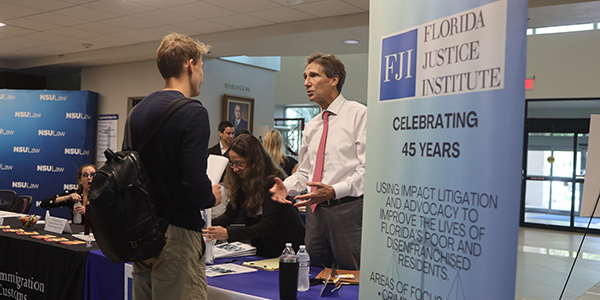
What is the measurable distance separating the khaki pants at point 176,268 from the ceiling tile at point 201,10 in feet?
13.2

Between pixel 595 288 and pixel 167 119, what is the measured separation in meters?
5.12

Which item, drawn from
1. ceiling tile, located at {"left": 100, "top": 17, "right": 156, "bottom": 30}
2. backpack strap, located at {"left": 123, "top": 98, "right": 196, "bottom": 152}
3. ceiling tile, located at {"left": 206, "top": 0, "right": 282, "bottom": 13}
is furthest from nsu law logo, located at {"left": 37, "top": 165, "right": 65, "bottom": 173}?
backpack strap, located at {"left": 123, "top": 98, "right": 196, "bottom": 152}

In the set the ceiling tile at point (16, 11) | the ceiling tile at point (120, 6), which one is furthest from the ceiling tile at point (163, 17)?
the ceiling tile at point (16, 11)

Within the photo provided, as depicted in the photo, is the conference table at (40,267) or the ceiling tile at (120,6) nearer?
the conference table at (40,267)

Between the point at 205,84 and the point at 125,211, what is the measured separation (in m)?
6.20

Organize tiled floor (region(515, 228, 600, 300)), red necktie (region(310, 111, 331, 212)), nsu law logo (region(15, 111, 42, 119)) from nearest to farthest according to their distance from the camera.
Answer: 1. red necktie (region(310, 111, 331, 212))
2. tiled floor (region(515, 228, 600, 300))
3. nsu law logo (region(15, 111, 42, 119))

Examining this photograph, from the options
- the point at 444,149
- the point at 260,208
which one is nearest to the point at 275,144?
the point at 260,208

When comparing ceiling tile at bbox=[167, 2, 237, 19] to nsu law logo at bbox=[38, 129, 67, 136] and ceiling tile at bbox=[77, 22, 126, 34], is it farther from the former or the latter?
nsu law logo at bbox=[38, 129, 67, 136]

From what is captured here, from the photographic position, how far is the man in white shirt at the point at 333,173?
1.97 meters

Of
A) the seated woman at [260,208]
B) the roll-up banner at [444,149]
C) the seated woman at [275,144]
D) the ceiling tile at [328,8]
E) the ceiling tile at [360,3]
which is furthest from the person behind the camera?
the seated woman at [275,144]

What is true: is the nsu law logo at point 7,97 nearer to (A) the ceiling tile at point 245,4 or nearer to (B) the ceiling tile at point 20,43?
(B) the ceiling tile at point 20,43

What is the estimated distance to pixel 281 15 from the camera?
17.7ft

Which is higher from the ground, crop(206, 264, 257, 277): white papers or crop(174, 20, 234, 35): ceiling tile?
crop(174, 20, 234, 35): ceiling tile

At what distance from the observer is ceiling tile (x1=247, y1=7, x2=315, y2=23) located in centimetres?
521
